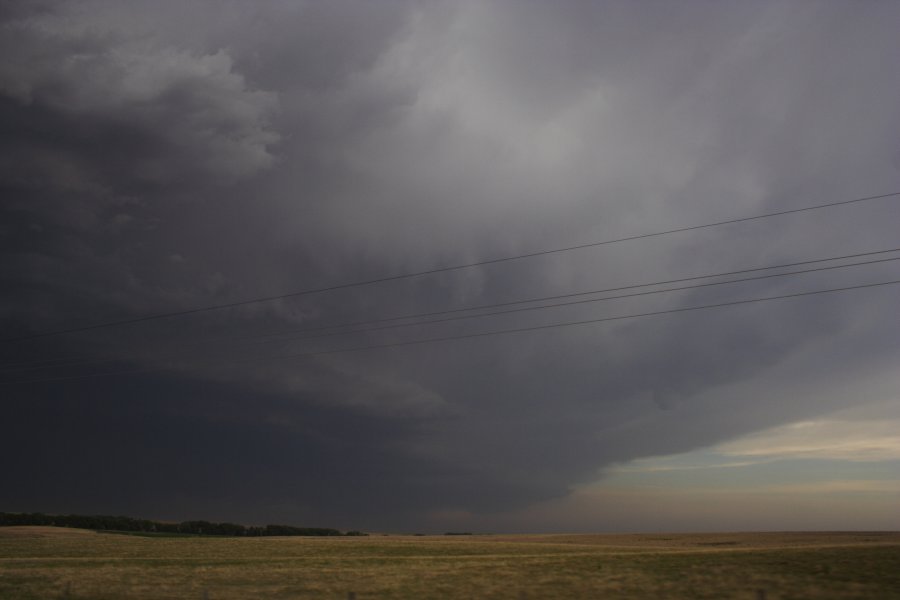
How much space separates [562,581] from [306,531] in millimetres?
168876

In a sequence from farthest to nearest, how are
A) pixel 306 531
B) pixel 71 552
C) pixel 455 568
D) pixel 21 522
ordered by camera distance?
1. pixel 306 531
2. pixel 21 522
3. pixel 71 552
4. pixel 455 568

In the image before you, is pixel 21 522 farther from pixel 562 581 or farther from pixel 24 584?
pixel 562 581

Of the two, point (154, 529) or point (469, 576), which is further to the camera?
point (154, 529)

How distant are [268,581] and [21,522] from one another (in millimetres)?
165425

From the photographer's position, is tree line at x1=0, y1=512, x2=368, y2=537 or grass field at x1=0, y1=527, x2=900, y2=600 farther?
tree line at x1=0, y1=512, x2=368, y2=537

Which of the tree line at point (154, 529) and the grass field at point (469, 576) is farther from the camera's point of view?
the tree line at point (154, 529)

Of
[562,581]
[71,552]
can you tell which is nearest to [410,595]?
[562,581]

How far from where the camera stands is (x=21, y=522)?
573 feet

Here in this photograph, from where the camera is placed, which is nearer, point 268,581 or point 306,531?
point 268,581

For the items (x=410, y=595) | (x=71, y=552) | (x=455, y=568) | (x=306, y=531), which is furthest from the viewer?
(x=306, y=531)

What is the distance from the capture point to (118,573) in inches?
2179

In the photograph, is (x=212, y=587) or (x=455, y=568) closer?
(x=212, y=587)

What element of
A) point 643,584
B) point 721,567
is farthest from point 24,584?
point 721,567

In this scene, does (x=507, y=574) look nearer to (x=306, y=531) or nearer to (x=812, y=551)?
(x=812, y=551)
